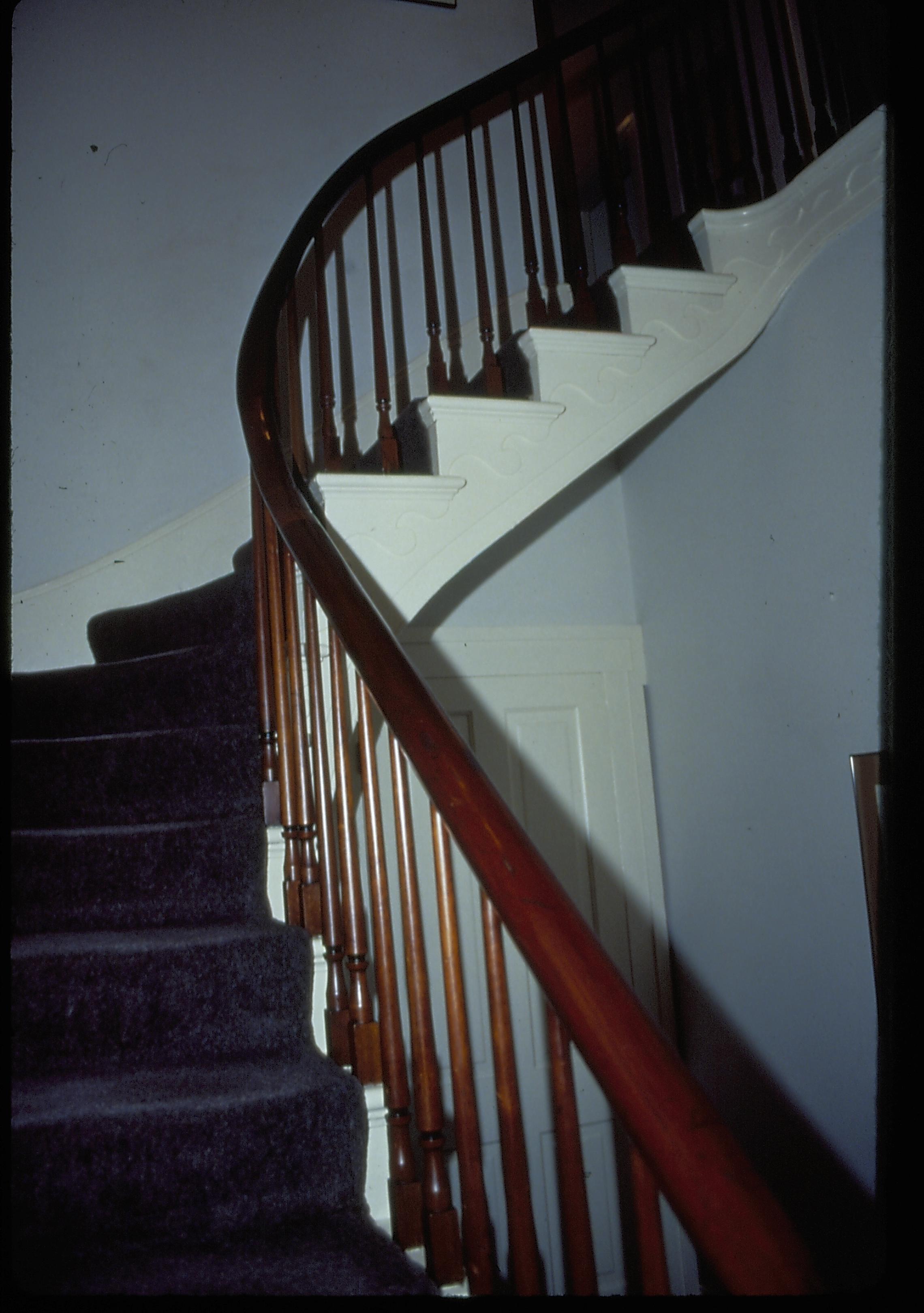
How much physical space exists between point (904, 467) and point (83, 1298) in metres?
1.87

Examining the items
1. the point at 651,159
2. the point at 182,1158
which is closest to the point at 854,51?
the point at 651,159

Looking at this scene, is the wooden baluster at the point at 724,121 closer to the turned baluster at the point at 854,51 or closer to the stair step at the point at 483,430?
the turned baluster at the point at 854,51

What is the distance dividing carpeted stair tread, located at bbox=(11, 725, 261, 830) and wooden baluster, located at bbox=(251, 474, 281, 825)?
0.04m

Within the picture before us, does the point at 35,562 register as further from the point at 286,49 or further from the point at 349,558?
the point at 286,49

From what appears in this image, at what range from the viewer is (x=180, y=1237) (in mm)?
1134

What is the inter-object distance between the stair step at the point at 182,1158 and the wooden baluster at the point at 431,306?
1514mm

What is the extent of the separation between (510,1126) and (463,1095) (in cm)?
11

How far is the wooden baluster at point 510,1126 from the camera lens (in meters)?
0.94

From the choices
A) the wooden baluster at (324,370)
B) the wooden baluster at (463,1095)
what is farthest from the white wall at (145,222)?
the wooden baluster at (463,1095)

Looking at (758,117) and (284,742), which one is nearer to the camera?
(284,742)

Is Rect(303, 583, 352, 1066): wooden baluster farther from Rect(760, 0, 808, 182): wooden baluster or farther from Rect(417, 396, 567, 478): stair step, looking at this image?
Rect(760, 0, 808, 182): wooden baluster

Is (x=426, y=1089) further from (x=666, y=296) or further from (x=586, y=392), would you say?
(x=666, y=296)

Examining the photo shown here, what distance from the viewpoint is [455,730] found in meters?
1.07

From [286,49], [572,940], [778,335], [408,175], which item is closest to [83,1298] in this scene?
[572,940]
